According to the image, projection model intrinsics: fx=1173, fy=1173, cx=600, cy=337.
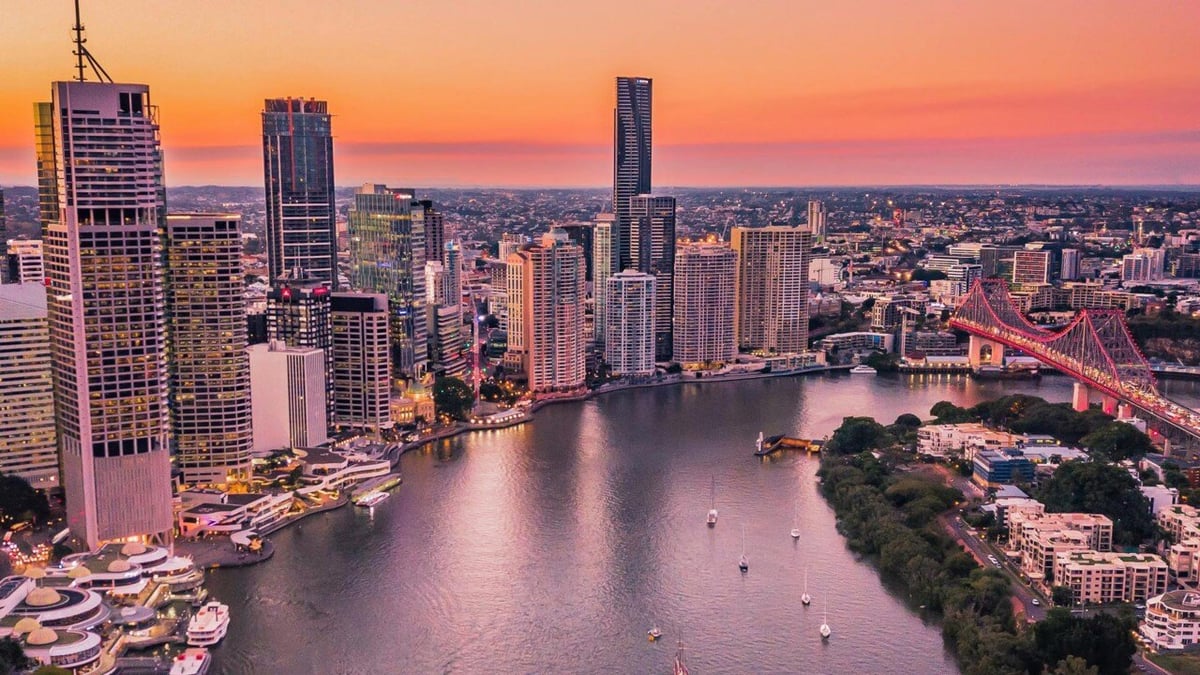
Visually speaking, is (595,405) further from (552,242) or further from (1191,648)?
(1191,648)

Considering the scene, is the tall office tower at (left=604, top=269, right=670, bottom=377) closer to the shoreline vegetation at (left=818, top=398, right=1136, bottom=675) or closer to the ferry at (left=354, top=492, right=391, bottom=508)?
the shoreline vegetation at (left=818, top=398, right=1136, bottom=675)

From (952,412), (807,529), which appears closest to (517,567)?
(807,529)

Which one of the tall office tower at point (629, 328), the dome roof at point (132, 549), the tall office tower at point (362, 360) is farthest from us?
the tall office tower at point (629, 328)

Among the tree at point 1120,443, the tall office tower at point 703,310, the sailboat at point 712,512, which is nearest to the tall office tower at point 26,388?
the sailboat at point 712,512

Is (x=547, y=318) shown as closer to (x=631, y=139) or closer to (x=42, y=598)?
(x=631, y=139)

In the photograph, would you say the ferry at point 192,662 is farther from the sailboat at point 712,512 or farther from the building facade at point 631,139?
the building facade at point 631,139
